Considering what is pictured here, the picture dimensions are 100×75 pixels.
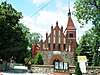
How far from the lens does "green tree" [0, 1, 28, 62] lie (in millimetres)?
42531

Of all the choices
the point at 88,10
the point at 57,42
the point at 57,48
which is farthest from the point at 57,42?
the point at 88,10

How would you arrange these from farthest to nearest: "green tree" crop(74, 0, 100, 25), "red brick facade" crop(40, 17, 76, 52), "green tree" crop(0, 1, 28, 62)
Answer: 1. "red brick facade" crop(40, 17, 76, 52)
2. "green tree" crop(0, 1, 28, 62)
3. "green tree" crop(74, 0, 100, 25)

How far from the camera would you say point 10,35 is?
43.1 m

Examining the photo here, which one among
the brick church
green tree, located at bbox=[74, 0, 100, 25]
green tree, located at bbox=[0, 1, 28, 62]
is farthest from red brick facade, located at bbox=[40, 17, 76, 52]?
green tree, located at bbox=[74, 0, 100, 25]

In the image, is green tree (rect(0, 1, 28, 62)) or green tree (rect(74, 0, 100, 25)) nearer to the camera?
green tree (rect(74, 0, 100, 25))

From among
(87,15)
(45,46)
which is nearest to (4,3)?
(45,46)

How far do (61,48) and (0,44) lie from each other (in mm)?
16659

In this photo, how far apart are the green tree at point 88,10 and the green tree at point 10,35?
1557 centimetres

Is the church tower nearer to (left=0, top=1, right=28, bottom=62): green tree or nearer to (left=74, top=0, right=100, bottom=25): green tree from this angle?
(left=0, top=1, right=28, bottom=62): green tree

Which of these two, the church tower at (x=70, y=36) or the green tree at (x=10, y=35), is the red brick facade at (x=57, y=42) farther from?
the green tree at (x=10, y=35)

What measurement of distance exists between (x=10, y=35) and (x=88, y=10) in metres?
17.3

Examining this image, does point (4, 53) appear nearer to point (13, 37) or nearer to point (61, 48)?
point (13, 37)

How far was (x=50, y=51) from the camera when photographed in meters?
55.5

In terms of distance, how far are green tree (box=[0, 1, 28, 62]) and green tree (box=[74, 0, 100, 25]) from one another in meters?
15.6
